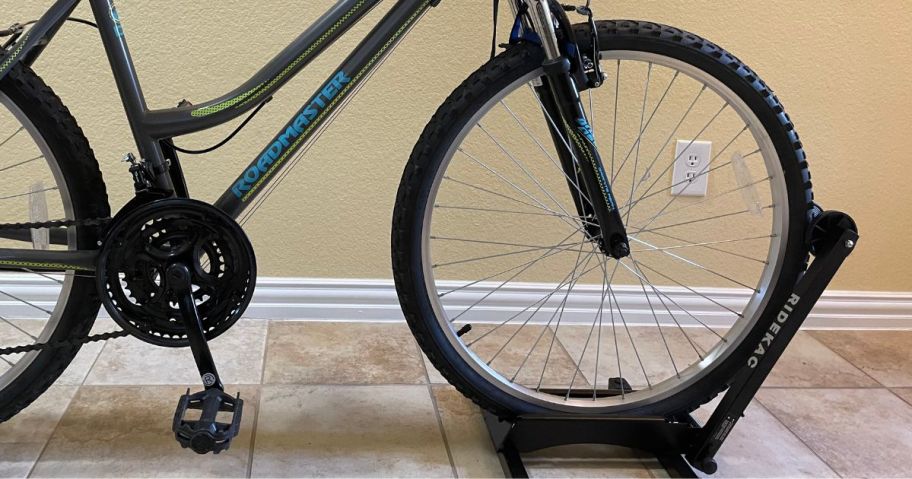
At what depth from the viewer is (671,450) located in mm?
1151

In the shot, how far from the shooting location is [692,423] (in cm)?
115

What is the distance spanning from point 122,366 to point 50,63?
60 cm

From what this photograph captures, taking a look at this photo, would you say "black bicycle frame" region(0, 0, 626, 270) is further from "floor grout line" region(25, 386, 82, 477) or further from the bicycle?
"floor grout line" region(25, 386, 82, 477)

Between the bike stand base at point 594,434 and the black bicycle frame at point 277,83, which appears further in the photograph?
the bike stand base at point 594,434

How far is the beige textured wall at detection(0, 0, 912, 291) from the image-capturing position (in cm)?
139

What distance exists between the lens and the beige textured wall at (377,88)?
139 cm

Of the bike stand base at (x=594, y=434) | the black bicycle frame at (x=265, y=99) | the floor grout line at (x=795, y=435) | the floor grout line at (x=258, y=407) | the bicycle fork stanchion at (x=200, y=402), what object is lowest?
the floor grout line at (x=795, y=435)

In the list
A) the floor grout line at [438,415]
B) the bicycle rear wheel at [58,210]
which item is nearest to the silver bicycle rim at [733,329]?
the floor grout line at [438,415]

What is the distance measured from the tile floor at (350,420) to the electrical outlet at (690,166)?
1.41 ft

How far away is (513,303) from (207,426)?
0.83 meters

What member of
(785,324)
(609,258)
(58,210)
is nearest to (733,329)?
(785,324)

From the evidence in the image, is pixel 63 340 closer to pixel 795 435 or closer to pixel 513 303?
pixel 513 303

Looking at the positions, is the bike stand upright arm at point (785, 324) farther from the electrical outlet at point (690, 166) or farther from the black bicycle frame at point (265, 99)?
the electrical outlet at point (690, 166)

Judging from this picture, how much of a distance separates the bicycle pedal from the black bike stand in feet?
1.37
